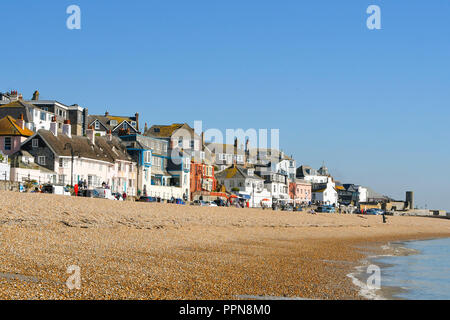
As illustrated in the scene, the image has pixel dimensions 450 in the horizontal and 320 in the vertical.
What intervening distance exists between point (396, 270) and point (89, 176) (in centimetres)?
4895

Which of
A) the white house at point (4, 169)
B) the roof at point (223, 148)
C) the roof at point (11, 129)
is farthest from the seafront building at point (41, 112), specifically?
the roof at point (223, 148)

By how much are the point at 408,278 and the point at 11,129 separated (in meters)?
55.9

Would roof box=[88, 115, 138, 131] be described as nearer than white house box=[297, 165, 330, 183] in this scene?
Yes

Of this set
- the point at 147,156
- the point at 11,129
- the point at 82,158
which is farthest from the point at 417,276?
the point at 147,156

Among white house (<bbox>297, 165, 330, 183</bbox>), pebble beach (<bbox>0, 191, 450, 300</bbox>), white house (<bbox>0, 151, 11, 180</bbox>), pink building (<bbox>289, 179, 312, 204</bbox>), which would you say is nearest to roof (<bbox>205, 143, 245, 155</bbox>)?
pink building (<bbox>289, 179, 312, 204</bbox>)

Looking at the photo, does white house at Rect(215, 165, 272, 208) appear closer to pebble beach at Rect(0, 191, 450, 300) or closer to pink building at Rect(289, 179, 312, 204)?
pink building at Rect(289, 179, 312, 204)

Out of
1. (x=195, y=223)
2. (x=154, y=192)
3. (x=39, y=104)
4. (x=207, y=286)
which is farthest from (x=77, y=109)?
(x=207, y=286)

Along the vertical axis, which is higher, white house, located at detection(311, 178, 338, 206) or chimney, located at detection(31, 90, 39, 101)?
chimney, located at detection(31, 90, 39, 101)

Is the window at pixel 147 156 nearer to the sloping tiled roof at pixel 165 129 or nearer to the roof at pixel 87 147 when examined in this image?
the roof at pixel 87 147

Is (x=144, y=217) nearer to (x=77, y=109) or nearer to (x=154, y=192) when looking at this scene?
(x=154, y=192)

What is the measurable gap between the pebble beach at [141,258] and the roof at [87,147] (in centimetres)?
2758

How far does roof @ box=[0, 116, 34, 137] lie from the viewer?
213 feet

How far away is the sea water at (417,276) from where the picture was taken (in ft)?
60.0

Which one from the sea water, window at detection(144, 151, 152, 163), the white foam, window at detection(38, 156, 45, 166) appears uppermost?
window at detection(144, 151, 152, 163)
